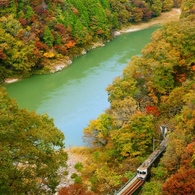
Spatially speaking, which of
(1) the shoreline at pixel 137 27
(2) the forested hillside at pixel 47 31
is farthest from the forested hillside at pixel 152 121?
(2) the forested hillside at pixel 47 31

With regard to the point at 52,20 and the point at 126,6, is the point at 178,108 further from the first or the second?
the point at 126,6

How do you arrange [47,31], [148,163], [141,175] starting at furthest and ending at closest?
1. [47,31]
2. [148,163]
3. [141,175]

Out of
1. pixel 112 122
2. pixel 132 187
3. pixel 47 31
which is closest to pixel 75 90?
pixel 47 31

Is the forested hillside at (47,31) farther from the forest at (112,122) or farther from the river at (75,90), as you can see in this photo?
the river at (75,90)

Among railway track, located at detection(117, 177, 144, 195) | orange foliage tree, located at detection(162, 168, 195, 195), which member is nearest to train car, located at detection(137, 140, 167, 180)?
railway track, located at detection(117, 177, 144, 195)

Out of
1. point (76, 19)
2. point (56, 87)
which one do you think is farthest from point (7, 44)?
point (76, 19)

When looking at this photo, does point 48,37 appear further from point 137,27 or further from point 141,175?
point 141,175

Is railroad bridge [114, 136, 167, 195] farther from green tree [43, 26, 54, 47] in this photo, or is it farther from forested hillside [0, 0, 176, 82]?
green tree [43, 26, 54, 47]
